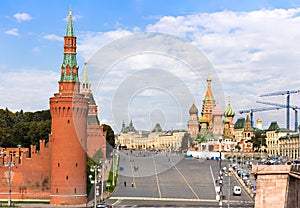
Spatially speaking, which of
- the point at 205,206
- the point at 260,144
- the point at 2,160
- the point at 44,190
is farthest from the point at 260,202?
the point at 260,144

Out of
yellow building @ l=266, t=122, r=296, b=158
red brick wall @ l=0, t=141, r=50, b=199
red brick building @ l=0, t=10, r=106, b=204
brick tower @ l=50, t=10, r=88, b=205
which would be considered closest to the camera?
brick tower @ l=50, t=10, r=88, b=205

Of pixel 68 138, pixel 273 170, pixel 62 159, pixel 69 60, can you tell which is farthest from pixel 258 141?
pixel 273 170

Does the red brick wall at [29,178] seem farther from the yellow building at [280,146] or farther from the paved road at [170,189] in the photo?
the yellow building at [280,146]

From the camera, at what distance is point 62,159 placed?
64312mm

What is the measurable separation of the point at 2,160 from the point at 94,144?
3444 centimetres

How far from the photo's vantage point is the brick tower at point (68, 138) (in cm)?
6412

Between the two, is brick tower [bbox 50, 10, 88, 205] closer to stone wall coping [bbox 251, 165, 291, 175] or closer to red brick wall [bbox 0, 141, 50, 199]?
red brick wall [bbox 0, 141, 50, 199]

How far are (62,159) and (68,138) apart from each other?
232 centimetres

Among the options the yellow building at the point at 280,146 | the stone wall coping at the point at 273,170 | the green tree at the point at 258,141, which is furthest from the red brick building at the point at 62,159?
the green tree at the point at 258,141

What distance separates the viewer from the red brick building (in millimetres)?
64250

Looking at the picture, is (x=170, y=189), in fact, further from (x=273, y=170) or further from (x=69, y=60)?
(x=273, y=170)

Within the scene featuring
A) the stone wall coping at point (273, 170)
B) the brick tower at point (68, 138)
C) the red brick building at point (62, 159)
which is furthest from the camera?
the red brick building at point (62, 159)

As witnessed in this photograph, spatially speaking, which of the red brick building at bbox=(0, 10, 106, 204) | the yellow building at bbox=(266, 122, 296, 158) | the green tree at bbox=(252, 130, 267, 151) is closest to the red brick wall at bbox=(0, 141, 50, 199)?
the red brick building at bbox=(0, 10, 106, 204)

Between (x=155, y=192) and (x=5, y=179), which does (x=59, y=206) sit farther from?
(x=155, y=192)
